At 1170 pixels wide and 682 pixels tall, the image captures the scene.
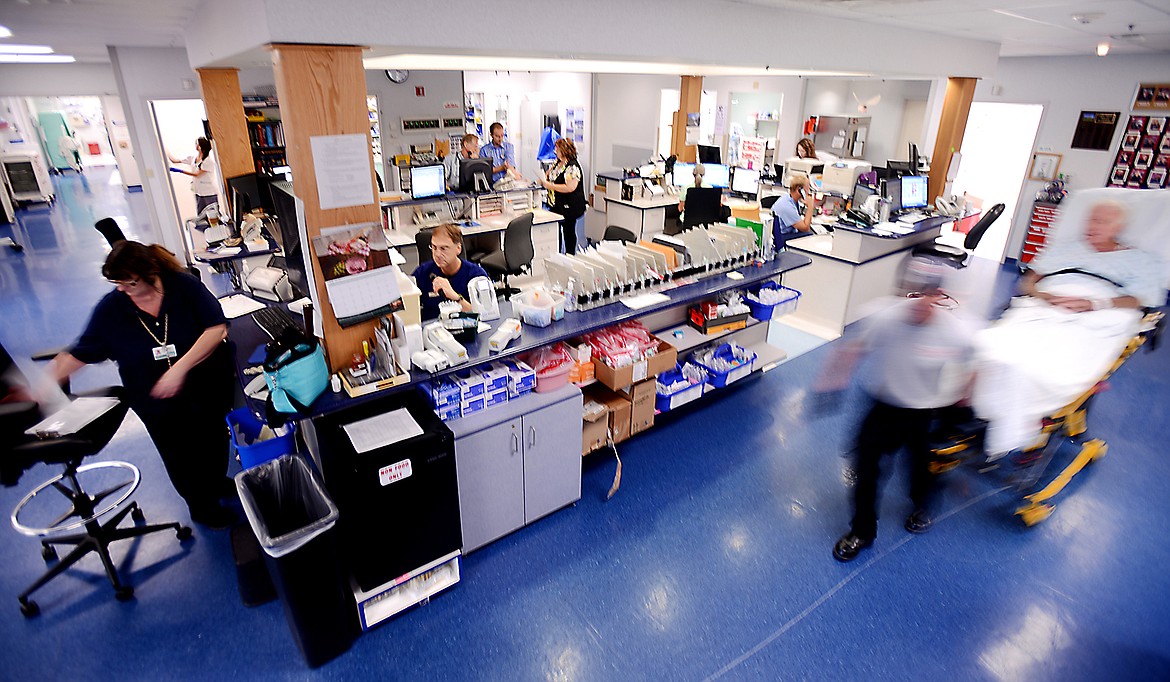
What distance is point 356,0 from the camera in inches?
92.9

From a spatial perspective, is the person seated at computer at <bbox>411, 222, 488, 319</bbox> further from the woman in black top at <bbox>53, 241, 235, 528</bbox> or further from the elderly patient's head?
the elderly patient's head

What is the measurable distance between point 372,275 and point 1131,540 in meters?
4.63

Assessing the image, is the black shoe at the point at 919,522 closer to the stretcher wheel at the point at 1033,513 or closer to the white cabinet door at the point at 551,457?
the stretcher wheel at the point at 1033,513

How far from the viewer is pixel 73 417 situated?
114 inches

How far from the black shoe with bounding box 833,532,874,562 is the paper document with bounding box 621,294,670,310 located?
5.82 feet

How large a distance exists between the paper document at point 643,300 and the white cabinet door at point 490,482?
112 cm

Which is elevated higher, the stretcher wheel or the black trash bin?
the black trash bin

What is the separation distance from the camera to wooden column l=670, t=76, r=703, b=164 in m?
8.04

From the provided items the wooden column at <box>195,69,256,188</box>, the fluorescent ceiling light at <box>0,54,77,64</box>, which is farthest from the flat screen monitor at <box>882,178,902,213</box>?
the fluorescent ceiling light at <box>0,54,77,64</box>

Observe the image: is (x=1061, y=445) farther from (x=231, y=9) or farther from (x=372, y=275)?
(x=231, y=9)

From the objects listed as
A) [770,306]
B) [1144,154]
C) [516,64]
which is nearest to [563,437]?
[770,306]

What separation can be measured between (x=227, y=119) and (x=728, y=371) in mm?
4922

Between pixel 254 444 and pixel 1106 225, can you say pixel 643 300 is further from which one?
pixel 1106 225

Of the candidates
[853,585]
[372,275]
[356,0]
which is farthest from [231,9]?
[853,585]
